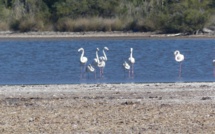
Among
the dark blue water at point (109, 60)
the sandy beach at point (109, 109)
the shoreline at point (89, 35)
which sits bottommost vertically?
the shoreline at point (89, 35)

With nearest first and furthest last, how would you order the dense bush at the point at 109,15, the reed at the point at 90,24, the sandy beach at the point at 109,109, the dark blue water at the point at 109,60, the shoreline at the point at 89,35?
the sandy beach at the point at 109,109 → the dark blue water at the point at 109,60 → the shoreline at the point at 89,35 → the dense bush at the point at 109,15 → the reed at the point at 90,24

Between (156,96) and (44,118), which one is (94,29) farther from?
(44,118)

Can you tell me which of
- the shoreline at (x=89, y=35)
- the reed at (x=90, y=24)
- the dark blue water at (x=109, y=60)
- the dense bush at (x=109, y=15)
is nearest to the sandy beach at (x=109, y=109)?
the dark blue water at (x=109, y=60)

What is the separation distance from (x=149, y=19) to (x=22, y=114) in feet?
135

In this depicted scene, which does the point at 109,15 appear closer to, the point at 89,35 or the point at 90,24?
the point at 90,24

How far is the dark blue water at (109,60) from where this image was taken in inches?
1003

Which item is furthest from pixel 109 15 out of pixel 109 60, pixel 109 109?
pixel 109 109

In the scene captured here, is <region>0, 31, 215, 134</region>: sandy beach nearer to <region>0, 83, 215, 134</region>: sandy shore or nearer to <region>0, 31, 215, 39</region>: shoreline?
<region>0, 83, 215, 134</region>: sandy shore

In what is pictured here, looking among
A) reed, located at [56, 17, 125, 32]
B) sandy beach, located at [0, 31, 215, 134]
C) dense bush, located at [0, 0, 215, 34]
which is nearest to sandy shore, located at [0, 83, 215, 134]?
sandy beach, located at [0, 31, 215, 134]

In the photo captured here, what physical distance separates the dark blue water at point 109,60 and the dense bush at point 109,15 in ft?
14.1

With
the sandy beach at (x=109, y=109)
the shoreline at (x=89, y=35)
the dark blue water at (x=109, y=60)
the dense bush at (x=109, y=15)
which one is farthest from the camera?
the dense bush at (x=109, y=15)

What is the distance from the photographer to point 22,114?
13453mm

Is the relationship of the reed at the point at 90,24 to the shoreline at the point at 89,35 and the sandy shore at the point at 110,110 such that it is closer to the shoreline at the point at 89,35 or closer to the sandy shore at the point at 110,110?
the shoreline at the point at 89,35

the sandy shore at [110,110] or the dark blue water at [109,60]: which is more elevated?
the sandy shore at [110,110]
